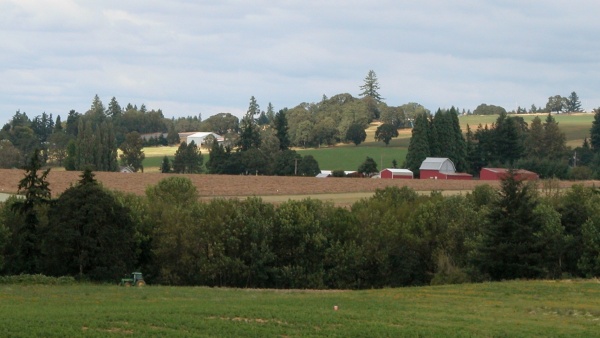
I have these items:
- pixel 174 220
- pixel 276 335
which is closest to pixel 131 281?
pixel 174 220

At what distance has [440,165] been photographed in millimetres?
145125

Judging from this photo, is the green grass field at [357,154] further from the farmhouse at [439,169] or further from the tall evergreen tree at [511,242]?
the tall evergreen tree at [511,242]

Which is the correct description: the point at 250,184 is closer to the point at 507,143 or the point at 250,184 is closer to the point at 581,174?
the point at 581,174

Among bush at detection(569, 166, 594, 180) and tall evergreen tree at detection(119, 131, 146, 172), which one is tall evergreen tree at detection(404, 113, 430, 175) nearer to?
bush at detection(569, 166, 594, 180)

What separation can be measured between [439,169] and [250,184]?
42316 millimetres

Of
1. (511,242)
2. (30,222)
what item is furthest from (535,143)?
(30,222)

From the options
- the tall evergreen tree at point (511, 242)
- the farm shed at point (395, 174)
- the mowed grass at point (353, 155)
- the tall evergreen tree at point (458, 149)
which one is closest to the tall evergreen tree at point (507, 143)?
the tall evergreen tree at point (458, 149)

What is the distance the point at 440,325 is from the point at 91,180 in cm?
3587

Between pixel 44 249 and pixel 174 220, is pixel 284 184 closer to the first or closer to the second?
pixel 174 220

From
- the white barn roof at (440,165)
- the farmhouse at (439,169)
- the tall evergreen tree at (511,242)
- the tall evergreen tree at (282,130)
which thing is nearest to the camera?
the tall evergreen tree at (511,242)

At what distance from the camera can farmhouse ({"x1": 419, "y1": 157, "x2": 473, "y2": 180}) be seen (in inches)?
5679

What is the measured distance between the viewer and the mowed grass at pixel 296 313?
27.0m

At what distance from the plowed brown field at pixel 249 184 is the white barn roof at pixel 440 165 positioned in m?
24.2

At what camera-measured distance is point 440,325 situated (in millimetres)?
30719
